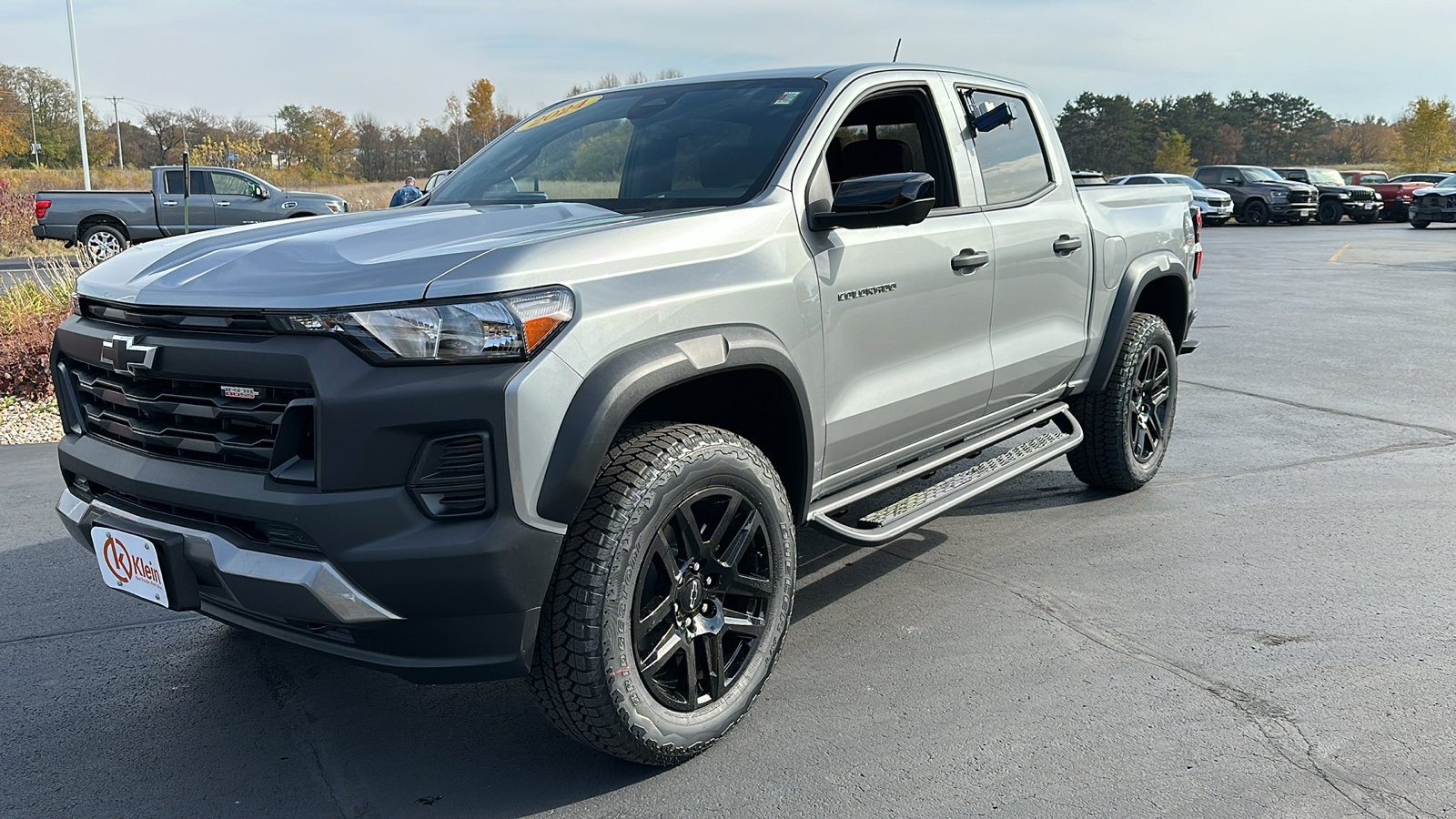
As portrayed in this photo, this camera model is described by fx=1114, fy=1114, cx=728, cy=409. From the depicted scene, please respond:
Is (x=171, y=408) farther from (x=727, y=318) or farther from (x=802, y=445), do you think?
(x=802, y=445)

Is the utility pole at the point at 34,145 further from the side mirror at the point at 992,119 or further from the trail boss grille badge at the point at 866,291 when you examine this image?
the trail boss grille badge at the point at 866,291

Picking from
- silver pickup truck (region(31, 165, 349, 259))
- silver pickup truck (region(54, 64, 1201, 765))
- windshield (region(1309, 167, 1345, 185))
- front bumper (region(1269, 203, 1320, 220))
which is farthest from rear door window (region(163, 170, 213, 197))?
windshield (region(1309, 167, 1345, 185))

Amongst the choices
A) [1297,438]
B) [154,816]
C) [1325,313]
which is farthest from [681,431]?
[1325,313]

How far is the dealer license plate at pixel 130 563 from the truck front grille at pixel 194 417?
0.23m

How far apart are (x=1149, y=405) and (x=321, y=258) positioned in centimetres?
433

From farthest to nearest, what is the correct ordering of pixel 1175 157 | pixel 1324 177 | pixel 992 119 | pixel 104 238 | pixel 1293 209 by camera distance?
pixel 1175 157 < pixel 1324 177 < pixel 1293 209 < pixel 104 238 < pixel 992 119

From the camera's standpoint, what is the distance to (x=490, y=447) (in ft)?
7.99

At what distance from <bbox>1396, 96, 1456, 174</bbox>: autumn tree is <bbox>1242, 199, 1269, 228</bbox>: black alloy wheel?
3702cm

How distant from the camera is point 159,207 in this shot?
71.7 ft

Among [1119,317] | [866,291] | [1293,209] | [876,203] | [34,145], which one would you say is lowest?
[1293,209]

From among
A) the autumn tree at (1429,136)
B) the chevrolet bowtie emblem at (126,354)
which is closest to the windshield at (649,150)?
the chevrolet bowtie emblem at (126,354)

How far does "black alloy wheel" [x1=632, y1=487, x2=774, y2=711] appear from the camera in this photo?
114 inches

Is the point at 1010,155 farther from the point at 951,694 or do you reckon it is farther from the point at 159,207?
the point at 159,207

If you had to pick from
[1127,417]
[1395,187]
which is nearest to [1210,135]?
[1395,187]
